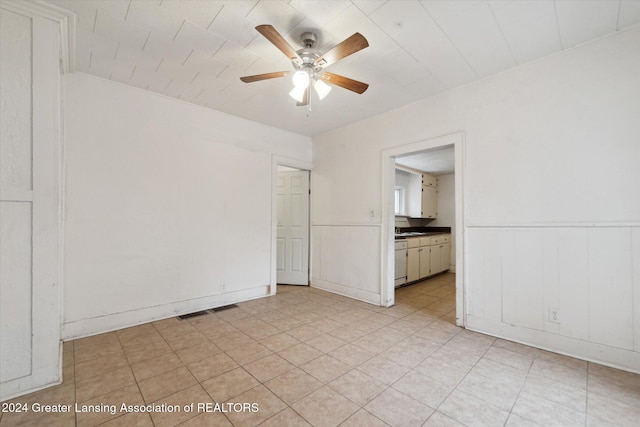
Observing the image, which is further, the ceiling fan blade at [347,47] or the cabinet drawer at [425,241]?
the cabinet drawer at [425,241]

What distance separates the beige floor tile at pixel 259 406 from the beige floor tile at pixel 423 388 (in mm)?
817

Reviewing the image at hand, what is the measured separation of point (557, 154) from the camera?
231 centimetres

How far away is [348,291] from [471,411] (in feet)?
8.06

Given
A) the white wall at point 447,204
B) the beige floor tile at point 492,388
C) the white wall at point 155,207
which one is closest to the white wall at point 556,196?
the beige floor tile at point 492,388

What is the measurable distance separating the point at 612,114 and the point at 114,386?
167 inches

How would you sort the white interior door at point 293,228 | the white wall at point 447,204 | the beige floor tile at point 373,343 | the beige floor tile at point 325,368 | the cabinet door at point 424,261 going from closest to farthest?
the beige floor tile at point 325,368 < the beige floor tile at point 373,343 < the white interior door at point 293,228 < the cabinet door at point 424,261 < the white wall at point 447,204

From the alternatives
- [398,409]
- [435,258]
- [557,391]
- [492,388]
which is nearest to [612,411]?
[557,391]

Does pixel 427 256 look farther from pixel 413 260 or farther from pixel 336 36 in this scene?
pixel 336 36

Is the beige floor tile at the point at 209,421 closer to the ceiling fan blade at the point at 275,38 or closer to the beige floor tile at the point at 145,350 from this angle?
the beige floor tile at the point at 145,350

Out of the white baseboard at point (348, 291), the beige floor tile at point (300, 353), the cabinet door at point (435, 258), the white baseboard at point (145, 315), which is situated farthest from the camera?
the cabinet door at point (435, 258)

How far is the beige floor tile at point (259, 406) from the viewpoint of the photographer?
4.89ft

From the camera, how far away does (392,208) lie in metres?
3.62

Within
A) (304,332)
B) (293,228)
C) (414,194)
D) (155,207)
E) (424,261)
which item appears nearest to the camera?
(304,332)

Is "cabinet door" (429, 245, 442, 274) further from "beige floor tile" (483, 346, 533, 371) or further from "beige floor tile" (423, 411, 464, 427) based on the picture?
"beige floor tile" (423, 411, 464, 427)
